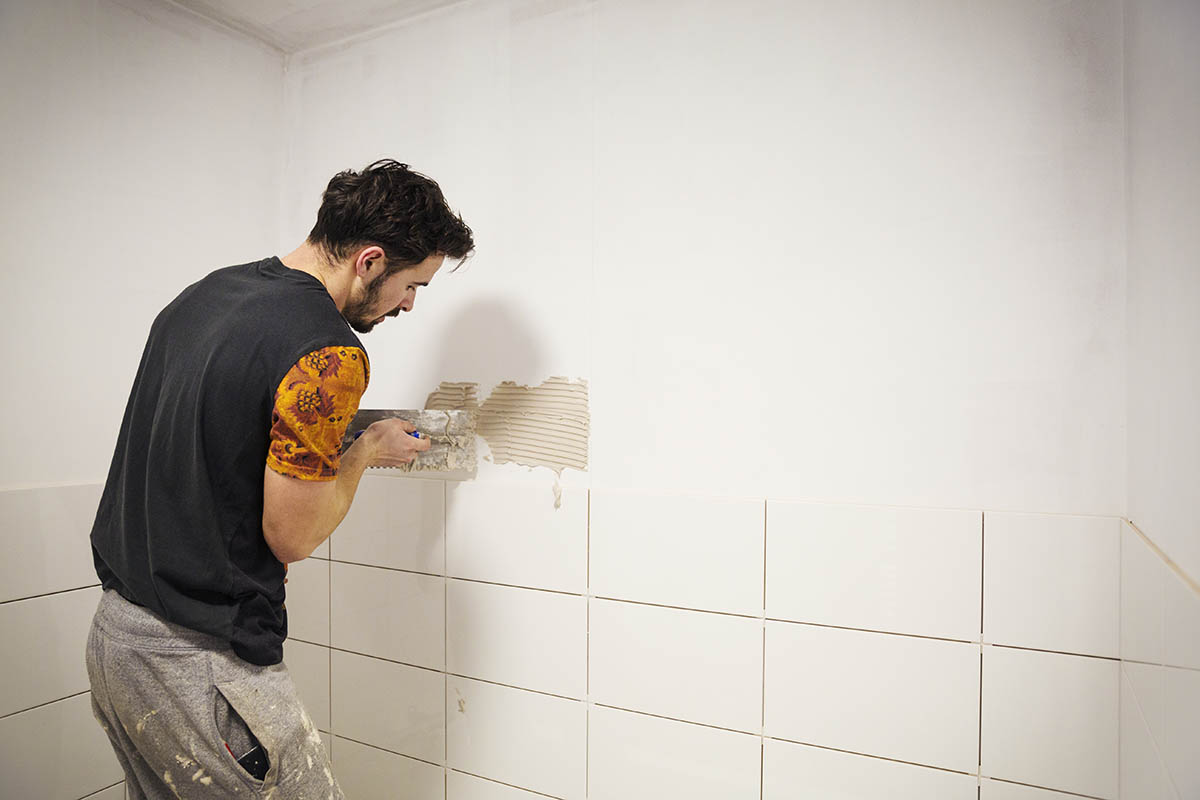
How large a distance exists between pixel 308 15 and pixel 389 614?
1.51 metres

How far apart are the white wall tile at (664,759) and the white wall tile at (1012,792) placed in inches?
14.5

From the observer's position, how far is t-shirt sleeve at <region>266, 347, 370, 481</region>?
3.06 feet

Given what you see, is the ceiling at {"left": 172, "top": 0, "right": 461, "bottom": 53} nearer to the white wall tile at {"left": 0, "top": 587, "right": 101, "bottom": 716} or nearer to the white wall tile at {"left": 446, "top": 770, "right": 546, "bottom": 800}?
the white wall tile at {"left": 0, "top": 587, "right": 101, "bottom": 716}

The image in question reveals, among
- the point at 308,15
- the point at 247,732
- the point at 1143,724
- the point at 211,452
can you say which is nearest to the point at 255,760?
the point at 247,732

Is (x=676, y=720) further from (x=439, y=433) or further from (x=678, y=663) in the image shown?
(x=439, y=433)

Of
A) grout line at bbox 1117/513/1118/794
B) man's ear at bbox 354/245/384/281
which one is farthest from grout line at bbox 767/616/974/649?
man's ear at bbox 354/245/384/281

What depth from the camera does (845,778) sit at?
1.16 m

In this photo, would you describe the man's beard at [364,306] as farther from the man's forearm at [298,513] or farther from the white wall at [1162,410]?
the white wall at [1162,410]

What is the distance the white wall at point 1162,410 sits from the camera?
0.62 m

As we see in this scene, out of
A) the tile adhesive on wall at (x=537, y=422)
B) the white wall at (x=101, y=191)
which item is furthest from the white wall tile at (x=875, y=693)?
the white wall at (x=101, y=191)

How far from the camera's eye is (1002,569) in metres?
1.06

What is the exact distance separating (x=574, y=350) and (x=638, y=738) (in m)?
0.81

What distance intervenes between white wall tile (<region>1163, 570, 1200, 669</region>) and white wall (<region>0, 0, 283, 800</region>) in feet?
6.16

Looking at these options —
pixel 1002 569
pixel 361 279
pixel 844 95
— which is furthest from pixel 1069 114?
pixel 361 279
